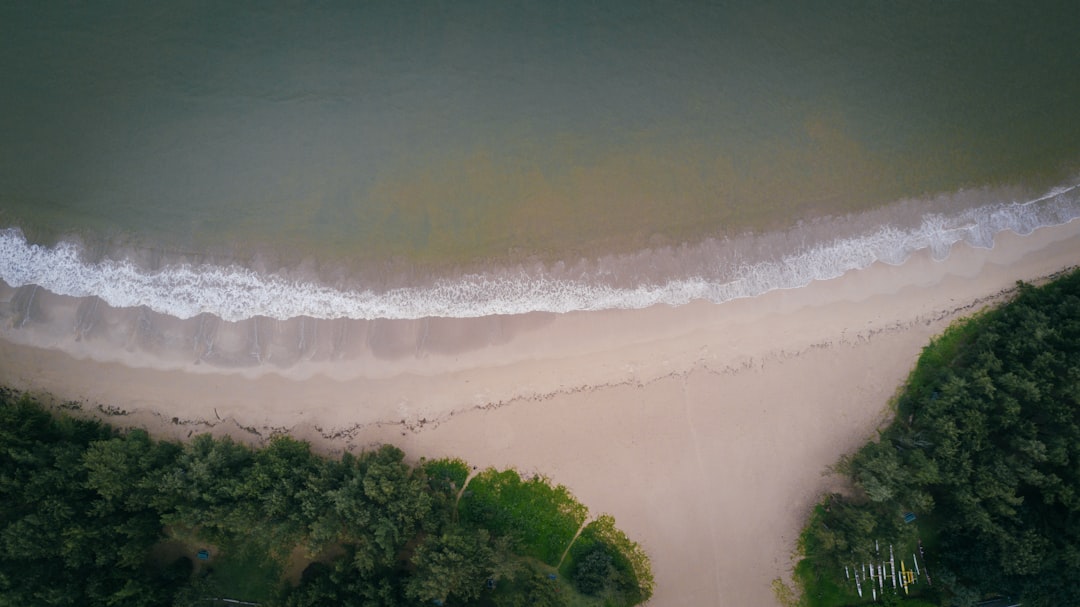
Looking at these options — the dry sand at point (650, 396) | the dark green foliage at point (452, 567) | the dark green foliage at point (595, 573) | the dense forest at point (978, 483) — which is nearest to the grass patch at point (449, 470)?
the dry sand at point (650, 396)

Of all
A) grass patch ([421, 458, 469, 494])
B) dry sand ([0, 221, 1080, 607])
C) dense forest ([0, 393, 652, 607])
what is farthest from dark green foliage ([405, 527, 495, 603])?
dry sand ([0, 221, 1080, 607])

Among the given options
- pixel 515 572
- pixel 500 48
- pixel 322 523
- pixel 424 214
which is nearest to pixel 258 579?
pixel 322 523

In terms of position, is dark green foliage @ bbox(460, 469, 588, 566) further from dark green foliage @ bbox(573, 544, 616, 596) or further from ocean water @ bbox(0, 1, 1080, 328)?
ocean water @ bbox(0, 1, 1080, 328)

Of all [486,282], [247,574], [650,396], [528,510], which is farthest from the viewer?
[486,282]

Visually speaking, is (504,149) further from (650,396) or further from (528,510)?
(528,510)

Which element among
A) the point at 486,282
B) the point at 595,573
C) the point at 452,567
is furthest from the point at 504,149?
the point at 595,573

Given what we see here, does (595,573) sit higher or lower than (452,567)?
lower
